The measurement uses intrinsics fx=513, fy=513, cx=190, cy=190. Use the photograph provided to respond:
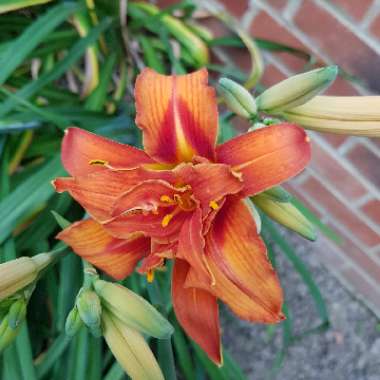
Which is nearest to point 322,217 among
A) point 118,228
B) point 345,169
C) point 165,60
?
point 345,169

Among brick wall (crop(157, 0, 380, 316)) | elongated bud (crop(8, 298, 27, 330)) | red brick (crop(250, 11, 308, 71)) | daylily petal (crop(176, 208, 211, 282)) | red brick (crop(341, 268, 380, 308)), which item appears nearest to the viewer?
daylily petal (crop(176, 208, 211, 282))

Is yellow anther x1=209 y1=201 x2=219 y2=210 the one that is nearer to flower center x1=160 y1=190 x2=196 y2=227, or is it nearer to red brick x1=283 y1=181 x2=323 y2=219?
flower center x1=160 y1=190 x2=196 y2=227

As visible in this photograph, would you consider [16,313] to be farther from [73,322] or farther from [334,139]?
[334,139]

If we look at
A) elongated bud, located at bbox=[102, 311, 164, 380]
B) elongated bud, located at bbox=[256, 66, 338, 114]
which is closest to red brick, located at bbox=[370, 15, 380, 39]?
elongated bud, located at bbox=[256, 66, 338, 114]

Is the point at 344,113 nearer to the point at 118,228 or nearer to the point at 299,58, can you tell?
the point at 118,228

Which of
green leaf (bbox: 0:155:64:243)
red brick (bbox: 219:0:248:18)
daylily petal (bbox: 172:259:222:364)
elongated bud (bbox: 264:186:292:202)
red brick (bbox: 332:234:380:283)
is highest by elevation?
elongated bud (bbox: 264:186:292:202)
